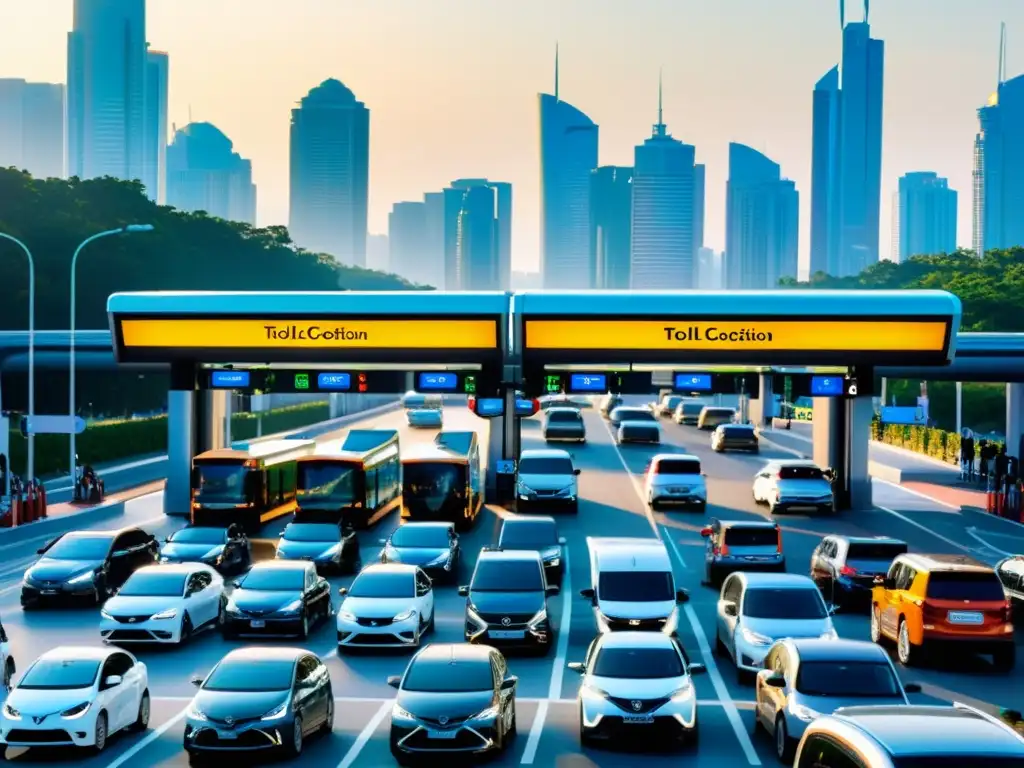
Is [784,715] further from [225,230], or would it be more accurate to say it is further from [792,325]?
[225,230]

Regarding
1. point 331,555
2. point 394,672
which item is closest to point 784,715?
point 394,672

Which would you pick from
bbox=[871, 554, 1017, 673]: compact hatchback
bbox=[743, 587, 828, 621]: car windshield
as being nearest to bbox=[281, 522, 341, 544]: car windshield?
bbox=[743, 587, 828, 621]: car windshield

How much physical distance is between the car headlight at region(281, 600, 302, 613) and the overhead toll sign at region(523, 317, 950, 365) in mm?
14960

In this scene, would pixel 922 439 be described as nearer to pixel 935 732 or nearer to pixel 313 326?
pixel 313 326

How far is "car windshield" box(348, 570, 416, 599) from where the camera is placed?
2744 centimetres

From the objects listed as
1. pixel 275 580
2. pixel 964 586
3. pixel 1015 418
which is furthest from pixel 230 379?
pixel 1015 418

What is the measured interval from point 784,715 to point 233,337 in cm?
2686

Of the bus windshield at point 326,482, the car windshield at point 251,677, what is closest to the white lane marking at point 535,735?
the car windshield at point 251,677

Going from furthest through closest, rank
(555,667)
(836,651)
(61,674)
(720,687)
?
(555,667) < (720,687) < (61,674) < (836,651)

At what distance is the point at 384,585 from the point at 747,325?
16.8m

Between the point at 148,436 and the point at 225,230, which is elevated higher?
the point at 225,230

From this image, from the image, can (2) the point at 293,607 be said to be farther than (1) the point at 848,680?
Yes

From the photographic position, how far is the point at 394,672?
82.4 feet

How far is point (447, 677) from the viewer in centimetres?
1942
